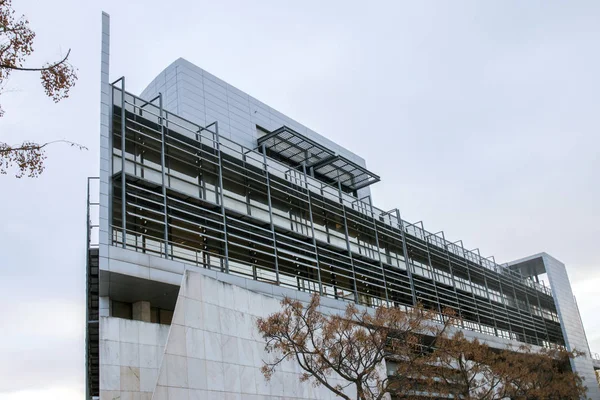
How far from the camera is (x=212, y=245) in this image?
1198 inches

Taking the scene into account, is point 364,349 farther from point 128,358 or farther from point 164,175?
point 164,175

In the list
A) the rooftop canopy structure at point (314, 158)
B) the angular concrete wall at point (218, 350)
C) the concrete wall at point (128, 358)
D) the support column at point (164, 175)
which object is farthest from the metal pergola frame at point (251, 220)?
the concrete wall at point (128, 358)

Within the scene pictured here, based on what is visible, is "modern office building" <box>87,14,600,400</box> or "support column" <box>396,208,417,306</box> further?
"support column" <box>396,208,417,306</box>

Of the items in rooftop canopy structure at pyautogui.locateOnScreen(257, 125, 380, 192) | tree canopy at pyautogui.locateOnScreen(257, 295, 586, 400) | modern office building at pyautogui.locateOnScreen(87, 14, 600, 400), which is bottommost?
tree canopy at pyautogui.locateOnScreen(257, 295, 586, 400)

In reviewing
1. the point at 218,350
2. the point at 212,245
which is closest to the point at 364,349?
the point at 218,350

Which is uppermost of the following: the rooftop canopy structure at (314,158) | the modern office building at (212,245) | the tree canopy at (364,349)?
the rooftop canopy structure at (314,158)

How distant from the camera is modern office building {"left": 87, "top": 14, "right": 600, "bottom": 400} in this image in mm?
23828

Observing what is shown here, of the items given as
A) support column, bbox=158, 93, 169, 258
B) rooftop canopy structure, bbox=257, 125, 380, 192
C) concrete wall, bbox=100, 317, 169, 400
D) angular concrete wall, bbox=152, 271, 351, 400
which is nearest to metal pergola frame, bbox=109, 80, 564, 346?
support column, bbox=158, 93, 169, 258

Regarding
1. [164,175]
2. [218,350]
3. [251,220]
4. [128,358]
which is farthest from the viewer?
[251,220]

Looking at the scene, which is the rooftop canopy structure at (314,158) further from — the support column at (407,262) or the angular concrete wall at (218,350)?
the angular concrete wall at (218,350)

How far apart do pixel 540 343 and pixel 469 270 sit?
17.4 meters

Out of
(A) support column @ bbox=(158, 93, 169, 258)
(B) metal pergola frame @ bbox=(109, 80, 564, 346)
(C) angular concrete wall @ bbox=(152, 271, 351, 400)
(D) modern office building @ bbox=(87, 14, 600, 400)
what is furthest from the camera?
(B) metal pergola frame @ bbox=(109, 80, 564, 346)

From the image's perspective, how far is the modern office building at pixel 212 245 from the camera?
78.2 ft

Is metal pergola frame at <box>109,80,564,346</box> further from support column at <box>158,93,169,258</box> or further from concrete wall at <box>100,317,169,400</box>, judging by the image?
concrete wall at <box>100,317,169,400</box>
